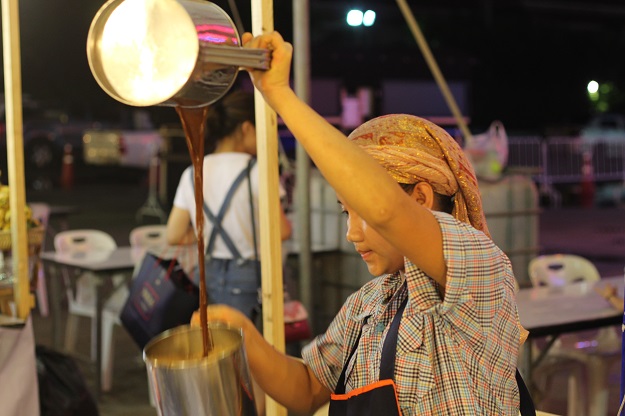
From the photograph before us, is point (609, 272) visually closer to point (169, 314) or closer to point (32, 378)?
point (169, 314)

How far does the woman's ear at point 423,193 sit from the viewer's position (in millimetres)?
1370

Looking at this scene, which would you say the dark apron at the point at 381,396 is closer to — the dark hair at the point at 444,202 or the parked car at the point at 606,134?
the dark hair at the point at 444,202

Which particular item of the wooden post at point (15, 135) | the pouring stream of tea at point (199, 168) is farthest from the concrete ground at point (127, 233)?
the pouring stream of tea at point (199, 168)

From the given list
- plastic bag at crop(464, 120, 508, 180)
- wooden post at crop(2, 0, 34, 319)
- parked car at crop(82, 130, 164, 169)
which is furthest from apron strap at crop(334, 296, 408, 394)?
parked car at crop(82, 130, 164, 169)

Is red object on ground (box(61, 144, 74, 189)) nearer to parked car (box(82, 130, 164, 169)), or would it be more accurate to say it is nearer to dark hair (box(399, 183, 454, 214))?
parked car (box(82, 130, 164, 169))

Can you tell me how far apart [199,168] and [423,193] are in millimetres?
388

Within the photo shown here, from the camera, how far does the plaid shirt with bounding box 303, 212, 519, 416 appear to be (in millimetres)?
1255

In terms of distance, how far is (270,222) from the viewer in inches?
81.2

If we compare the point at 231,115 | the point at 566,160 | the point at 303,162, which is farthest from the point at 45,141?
the point at 231,115

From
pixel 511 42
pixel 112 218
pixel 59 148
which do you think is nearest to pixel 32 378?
pixel 112 218

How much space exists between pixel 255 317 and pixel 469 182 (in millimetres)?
2337

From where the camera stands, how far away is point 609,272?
8031 mm

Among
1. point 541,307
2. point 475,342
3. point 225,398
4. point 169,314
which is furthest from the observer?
point 541,307

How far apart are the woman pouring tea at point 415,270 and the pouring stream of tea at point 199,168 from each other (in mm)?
119
